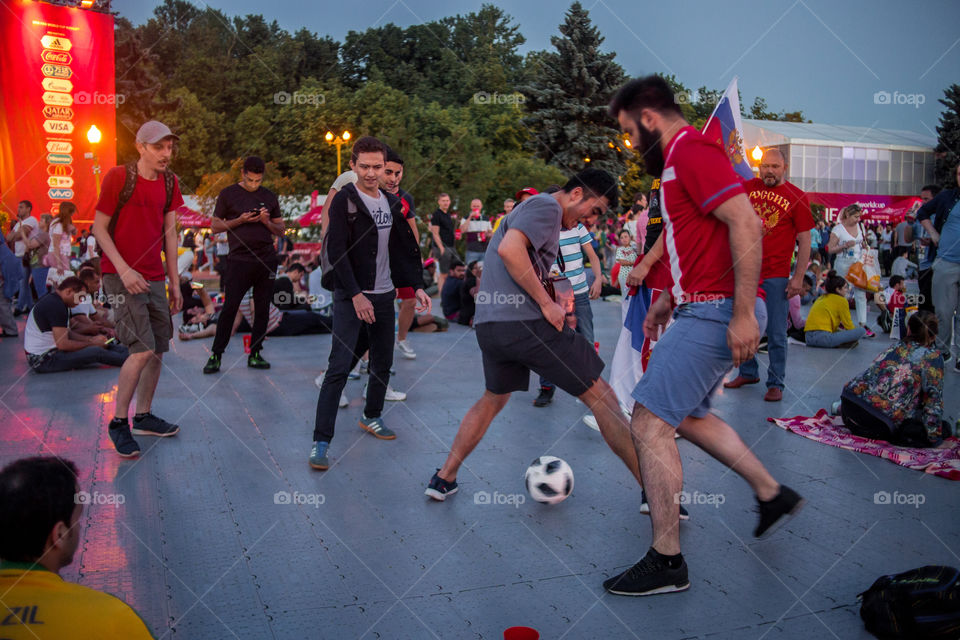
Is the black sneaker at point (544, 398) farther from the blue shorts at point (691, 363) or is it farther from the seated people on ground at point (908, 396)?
the blue shorts at point (691, 363)

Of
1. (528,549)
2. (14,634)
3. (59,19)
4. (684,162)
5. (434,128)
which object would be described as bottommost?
(528,549)

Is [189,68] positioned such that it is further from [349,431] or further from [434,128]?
[349,431]

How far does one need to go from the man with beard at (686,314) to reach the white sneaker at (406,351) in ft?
18.5

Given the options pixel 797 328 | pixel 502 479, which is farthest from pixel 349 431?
pixel 797 328

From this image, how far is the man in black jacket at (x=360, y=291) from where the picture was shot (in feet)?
16.0

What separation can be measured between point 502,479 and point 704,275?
2.01 m

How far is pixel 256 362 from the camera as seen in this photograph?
806cm

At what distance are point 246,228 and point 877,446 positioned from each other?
5720mm

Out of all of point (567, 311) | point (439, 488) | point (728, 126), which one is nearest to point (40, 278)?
point (567, 311)

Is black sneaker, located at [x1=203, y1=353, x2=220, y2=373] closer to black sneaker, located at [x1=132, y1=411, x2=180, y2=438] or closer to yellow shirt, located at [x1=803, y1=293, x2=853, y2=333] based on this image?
black sneaker, located at [x1=132, y1=411, x2=180, y2=438]

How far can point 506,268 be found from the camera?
12.8ft

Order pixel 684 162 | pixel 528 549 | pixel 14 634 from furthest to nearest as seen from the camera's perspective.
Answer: pixel 528 549 < pixel 684 162 < pixel 14 634

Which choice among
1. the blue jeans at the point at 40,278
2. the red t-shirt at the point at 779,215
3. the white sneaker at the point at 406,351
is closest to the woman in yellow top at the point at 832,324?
the red t-shirt at the point at 779,215

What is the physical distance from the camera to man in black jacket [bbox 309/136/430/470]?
4.88 m
